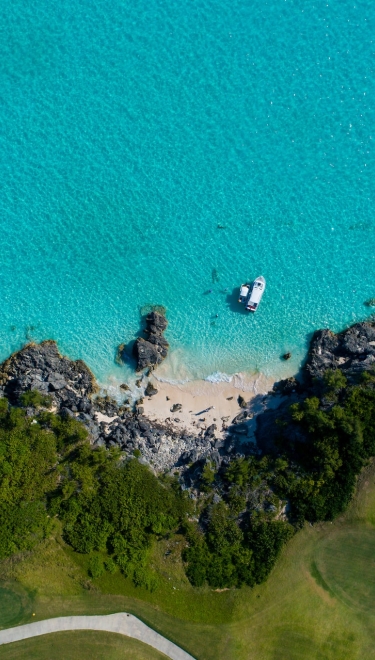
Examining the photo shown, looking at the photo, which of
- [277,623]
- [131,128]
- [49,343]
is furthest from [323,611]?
[131,128]

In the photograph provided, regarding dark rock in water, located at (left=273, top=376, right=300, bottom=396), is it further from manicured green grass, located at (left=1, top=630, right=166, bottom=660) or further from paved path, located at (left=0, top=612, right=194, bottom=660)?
manicured green grass, located at (left=1, top=630, right=166, bottom=660)

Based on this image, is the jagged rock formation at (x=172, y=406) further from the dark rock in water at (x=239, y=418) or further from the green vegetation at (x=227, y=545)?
the green vegetation at (x=227, y=545)

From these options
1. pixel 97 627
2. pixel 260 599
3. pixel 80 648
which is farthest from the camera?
pixel 260 599

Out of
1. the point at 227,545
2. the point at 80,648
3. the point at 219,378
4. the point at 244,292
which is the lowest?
the point at 80,648

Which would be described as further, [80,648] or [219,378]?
[219,378]

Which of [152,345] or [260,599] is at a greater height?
[152,345]

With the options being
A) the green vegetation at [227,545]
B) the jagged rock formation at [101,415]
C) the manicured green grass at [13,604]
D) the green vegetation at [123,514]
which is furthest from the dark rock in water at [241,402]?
the manicured green grass at [13,604]

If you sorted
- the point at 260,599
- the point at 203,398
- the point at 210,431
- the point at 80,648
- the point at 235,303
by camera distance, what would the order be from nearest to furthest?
the point at 80,648
the point at 260,599
the point at 210,431
the point at 203,398
the point at 235,303

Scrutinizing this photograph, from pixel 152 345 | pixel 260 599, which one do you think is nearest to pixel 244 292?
pixel 152 345

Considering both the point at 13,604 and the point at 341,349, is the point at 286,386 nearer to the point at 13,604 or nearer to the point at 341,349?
the point at 341,349
